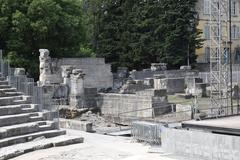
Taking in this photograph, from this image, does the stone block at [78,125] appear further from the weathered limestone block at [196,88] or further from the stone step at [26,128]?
the weathered limestone block at [196,88]

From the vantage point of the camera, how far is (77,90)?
3394 centimetres

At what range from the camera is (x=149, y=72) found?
49.4 meters

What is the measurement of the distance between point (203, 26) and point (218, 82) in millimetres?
32559

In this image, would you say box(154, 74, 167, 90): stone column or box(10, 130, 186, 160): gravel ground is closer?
box(10, 130, 186, 160): gravel ground

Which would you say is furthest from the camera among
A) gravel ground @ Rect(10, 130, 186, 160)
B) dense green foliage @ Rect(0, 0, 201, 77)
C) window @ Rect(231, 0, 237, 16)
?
window @ Rect(231, 0, 237, 16)

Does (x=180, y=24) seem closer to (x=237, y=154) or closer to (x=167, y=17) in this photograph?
(x=167, y=17)

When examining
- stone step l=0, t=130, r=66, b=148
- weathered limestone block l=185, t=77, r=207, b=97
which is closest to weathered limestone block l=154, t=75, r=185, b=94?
weathered limestone block l=185, t=77, r=207, b=97

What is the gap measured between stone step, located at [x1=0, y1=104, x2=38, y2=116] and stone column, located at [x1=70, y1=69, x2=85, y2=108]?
12.7 m

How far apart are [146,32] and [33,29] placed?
18246 millimetres

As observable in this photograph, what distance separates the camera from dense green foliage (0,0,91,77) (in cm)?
4291

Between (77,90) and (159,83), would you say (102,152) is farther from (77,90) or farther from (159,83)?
(159,83)

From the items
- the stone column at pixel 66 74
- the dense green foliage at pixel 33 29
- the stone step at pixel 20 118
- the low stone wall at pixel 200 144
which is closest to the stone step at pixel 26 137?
the stone step at pixel 20 118

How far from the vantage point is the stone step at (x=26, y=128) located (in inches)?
715

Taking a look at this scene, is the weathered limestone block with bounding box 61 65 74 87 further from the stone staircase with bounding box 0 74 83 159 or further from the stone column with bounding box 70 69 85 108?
the stone staircase with bounding box 0 74 83 159
